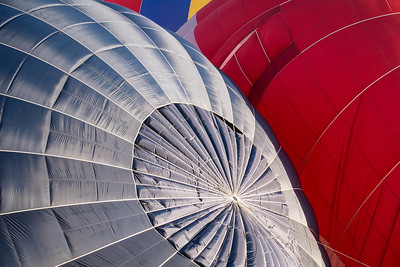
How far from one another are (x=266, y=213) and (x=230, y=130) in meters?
0.56

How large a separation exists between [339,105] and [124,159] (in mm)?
1894

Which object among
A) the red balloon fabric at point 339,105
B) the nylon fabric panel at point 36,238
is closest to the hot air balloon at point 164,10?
the red balloon fabric at point 339,105

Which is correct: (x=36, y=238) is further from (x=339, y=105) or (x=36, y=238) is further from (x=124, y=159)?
(x=339, y=105)

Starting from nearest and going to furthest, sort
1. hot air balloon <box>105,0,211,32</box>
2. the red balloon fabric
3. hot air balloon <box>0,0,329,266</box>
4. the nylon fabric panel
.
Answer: the nylon fabric panel, hot air balloon <box>0,0,329,266</box>, the red balloon fabric, hot air balloon <box>105,0,211,32</box>

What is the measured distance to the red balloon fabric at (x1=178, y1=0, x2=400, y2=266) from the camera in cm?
361

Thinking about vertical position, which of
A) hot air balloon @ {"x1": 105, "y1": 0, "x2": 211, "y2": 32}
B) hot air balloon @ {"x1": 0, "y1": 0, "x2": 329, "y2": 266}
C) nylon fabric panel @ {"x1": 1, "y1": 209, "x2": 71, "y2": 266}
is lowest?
nylon fabric panel @ {"x1": 1, "y1": 209, "x2": 71, "y2": 266}

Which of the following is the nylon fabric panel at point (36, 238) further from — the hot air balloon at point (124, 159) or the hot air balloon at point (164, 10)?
the hot air balloon at point (164, 10)

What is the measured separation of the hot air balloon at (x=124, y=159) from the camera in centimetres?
226

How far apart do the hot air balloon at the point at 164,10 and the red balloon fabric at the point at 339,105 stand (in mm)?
2016

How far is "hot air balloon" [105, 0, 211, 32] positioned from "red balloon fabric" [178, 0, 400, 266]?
6.61 feet

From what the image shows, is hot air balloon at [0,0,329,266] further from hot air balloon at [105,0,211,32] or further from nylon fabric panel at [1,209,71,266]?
hot air balloon at [105,0,211,32]

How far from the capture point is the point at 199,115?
3.06m

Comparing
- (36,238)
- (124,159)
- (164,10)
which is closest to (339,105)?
(124,159)

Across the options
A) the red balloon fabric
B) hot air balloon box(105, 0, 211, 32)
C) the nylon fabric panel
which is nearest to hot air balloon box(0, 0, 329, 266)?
the nylon fabric panel
